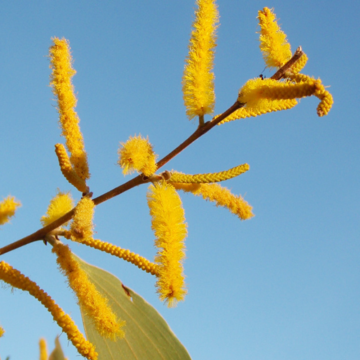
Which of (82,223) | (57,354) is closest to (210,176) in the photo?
(82,223)

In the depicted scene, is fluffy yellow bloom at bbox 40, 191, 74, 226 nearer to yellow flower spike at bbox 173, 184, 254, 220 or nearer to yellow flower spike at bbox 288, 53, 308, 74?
yellow flower spike at bbox 173, 184, 254, 220

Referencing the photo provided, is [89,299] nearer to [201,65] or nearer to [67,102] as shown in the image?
[67,102]

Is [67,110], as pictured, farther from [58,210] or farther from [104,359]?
[104,359]

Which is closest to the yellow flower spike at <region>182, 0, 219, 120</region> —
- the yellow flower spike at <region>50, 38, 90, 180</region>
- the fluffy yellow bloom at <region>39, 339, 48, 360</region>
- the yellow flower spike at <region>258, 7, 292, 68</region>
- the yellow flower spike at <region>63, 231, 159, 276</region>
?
the yellow flower spike at <region>258, 7, 292, 68</region>

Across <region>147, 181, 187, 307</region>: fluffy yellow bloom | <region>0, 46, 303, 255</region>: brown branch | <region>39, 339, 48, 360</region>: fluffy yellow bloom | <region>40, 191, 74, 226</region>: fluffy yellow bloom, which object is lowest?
<region>147, 181, 187, 307</region>: fluffy yellow bloom

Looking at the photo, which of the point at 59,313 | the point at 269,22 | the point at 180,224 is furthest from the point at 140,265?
the point at 269,22

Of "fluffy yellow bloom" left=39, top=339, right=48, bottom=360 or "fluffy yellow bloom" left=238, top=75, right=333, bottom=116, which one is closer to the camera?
"fluffy yellow bloom" left=238, top=75, right=333, bottom=116
